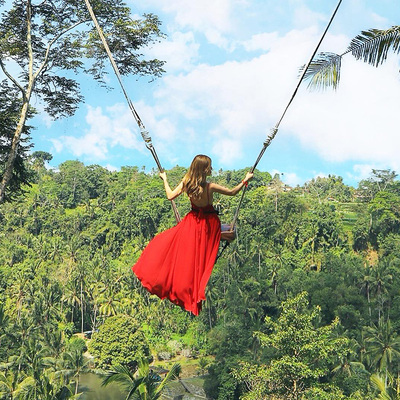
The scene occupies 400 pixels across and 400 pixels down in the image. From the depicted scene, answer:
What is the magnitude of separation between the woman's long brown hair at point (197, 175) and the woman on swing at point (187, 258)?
116 millimetres

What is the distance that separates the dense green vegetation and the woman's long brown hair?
12.1 m

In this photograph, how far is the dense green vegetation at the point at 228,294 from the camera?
65.9 feet

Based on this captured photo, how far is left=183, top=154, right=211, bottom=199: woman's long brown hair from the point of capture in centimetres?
316

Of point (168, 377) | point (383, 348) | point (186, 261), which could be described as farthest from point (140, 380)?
point (383, 348)

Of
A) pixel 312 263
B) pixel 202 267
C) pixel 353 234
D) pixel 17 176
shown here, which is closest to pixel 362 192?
pixel 353 234

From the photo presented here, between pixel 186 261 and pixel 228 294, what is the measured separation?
126 feet

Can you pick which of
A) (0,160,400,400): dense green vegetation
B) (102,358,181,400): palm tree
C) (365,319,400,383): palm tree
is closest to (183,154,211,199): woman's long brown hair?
(102,358,181,400): palm tree

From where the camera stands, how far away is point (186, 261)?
3432 mm

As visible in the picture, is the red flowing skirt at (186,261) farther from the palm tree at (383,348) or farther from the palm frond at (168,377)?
the palm tree at (383,348)

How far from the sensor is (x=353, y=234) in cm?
5238

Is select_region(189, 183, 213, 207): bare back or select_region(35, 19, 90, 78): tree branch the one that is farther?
select_region(35, 19, 90, 78): tree branch

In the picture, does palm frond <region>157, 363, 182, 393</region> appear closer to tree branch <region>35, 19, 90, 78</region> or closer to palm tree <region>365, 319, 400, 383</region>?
tree branch <region>35, 19, 90, 78</region>

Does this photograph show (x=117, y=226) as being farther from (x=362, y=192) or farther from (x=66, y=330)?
(x=362, y=192)

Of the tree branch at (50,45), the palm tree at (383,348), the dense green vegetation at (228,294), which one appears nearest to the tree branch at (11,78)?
the tree branch at (50,45)
